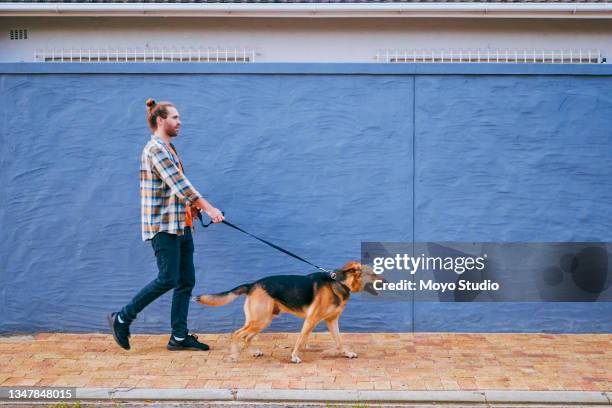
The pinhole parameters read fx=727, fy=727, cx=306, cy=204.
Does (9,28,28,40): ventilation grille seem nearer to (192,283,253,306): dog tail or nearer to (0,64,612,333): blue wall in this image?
(0,64,612,333): blue wall

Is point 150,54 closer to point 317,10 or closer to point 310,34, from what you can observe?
point 310,34

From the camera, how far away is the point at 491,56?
363 inches

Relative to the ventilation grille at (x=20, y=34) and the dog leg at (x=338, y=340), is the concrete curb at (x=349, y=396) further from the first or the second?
the ventilation grille at (x=20, y=34)

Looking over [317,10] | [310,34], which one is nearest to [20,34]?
[310,34]

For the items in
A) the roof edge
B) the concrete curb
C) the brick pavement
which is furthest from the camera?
the roof edge

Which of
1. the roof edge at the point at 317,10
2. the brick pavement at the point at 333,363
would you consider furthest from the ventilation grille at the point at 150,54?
the brick pavement at the point at 333,363

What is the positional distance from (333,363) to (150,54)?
4.87m

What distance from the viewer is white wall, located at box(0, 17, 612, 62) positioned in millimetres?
9305

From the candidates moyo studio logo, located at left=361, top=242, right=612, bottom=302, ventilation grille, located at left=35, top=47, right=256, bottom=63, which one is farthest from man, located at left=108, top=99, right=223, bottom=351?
ventilation grille, located at left=35, top=47, right=256, bottom=63

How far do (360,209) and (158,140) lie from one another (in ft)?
7.37

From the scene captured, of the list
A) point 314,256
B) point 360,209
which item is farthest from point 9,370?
point 360,209

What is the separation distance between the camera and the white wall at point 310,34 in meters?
9.30

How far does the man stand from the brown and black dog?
18.6 inches

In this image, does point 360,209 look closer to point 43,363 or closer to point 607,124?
point 607,124
